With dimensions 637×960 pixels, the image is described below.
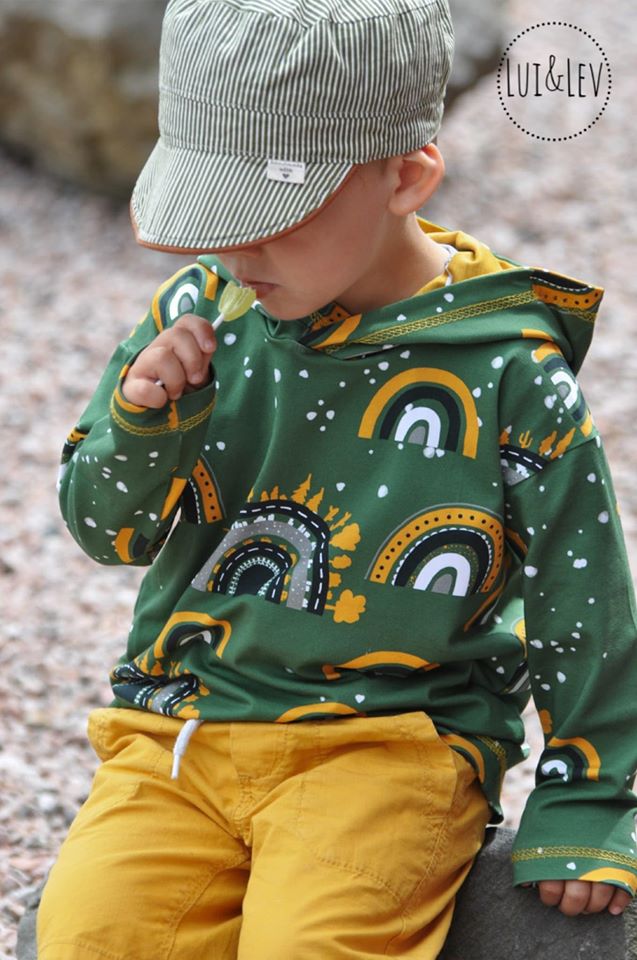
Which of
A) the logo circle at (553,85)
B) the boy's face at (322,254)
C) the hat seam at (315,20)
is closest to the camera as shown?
the hat seam at (315,20)

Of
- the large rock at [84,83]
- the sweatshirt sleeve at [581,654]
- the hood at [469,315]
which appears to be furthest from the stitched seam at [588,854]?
the large rock at [84,83]

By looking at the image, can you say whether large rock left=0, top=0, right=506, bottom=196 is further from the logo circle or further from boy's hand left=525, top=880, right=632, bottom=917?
boy's hand left=525, top=880, right=632, bottom=917

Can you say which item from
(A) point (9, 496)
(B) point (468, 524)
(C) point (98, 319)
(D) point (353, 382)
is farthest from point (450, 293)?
(C) point (98, 319)

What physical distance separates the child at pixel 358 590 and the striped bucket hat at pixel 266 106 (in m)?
0.08

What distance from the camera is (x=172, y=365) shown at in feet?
6.38

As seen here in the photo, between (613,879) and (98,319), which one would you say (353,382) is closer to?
(613,879)

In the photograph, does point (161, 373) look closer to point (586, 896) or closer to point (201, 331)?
point (201, 331)

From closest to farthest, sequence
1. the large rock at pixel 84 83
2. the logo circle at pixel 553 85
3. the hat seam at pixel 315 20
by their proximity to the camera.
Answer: the hat seam at pixel 315 20, the large rock at pixel 84 83, the logo circle at pixel 553 85

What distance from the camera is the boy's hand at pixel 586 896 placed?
2021mm

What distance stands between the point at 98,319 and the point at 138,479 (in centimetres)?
312

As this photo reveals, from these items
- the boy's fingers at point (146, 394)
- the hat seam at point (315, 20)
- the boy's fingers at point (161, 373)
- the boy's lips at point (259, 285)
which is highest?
the hat seam at point (315, 20)

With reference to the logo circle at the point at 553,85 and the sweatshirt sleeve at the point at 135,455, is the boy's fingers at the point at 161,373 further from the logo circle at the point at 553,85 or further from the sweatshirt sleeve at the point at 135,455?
the logo circle at the point at 553,85

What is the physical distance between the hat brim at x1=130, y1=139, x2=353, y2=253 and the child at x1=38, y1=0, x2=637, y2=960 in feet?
0.28

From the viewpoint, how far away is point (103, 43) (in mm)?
5215
